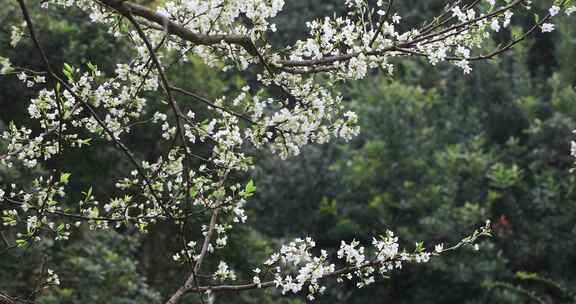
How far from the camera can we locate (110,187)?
8.04m

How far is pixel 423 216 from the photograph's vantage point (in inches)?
339

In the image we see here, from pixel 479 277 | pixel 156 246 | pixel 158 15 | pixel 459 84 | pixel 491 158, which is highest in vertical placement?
pixel 459 84

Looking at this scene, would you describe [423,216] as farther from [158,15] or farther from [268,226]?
[158,15]

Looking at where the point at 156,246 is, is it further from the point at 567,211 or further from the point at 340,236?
the point at 567,211

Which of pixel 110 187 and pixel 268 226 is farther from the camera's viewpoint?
pixel 268 226

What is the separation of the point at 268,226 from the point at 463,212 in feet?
8.28

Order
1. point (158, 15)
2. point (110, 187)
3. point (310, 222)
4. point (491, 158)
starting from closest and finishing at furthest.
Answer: point (158, 15) → point (110, 187) → point (491, 158) → point (310, 222)

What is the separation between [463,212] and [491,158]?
0.87 meters

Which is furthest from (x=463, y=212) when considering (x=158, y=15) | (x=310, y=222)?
(x=158, y=15)

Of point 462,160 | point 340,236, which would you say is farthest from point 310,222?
point 462,160

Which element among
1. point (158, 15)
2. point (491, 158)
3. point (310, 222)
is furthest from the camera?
point (310, 222)

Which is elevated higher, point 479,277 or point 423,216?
point 423,216

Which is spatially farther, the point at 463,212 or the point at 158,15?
the point at 463,212

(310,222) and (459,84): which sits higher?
(459,84)
